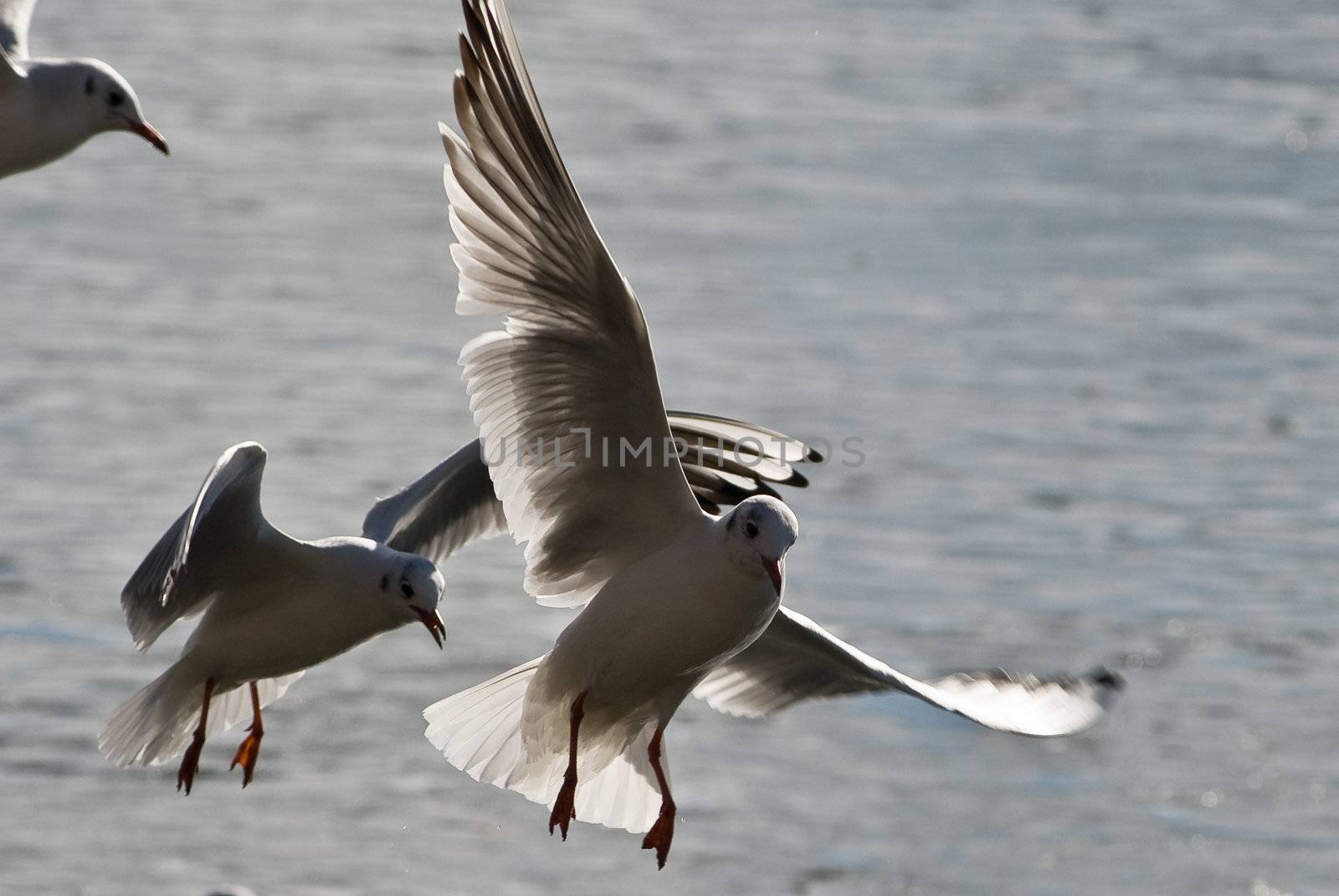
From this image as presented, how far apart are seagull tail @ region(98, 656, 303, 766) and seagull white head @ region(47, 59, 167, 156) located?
1.55m

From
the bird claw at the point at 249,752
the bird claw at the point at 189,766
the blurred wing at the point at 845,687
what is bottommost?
the bird claw at the point at 249,752

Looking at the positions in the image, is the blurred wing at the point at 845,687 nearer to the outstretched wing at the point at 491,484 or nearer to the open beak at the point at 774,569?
the outstretched wing at the point at 491,484

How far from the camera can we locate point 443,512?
6.39m

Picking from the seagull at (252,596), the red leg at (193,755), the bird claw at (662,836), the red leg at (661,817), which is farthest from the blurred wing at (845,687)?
the red leg at (193,755)

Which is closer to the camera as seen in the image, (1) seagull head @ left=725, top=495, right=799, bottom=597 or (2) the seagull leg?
(1) seagull head @ left=725, top=495, right=799, bottom=597

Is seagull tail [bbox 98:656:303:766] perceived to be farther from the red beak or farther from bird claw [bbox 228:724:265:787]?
the red beak

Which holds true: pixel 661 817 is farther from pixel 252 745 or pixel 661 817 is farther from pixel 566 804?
pixel 252 745

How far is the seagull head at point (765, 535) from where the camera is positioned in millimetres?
4797

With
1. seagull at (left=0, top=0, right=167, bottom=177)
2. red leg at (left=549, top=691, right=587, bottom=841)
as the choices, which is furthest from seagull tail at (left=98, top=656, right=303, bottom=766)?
seagull at (left=0, top=0, right=167, bottom=177)

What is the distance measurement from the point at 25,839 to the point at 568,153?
848 centimetres

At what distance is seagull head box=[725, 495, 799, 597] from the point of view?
4.80m

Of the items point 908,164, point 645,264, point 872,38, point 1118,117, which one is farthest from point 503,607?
point 872,38

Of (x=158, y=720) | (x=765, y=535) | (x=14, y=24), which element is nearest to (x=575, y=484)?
(x=765, y=535)

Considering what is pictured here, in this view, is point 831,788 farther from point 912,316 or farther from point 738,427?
point 912,316
